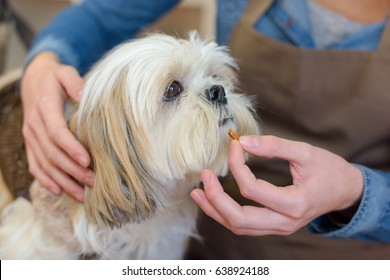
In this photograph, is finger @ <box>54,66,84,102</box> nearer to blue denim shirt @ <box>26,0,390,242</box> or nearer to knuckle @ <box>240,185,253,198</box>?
blue denim shirt @ <box>26,0,390,242</box>

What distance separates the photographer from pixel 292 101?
128 cm

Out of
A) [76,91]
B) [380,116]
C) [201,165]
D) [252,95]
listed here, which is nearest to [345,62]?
[380,116]

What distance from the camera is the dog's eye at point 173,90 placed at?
1002mm

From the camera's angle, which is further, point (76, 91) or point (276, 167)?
point (276, 167)

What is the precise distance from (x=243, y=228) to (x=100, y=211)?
0.33m

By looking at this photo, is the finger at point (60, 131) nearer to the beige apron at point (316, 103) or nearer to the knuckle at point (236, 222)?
the knuckle at point (236, 222)

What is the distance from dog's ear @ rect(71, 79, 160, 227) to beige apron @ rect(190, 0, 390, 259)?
1.56 feet

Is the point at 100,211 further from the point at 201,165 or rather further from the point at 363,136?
the point at 363,136

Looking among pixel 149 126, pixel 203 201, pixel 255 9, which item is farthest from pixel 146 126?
pixel 255 9

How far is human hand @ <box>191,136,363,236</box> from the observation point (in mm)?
839

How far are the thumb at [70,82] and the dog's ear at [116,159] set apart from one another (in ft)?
0.39

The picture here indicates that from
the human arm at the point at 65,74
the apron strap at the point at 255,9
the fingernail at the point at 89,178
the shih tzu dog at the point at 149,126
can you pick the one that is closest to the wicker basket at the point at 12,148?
the human arm at the point at 65,74

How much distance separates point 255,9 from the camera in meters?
1.37

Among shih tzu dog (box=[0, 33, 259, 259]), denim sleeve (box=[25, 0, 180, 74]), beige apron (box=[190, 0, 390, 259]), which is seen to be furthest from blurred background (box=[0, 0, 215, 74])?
shih tzu dog (box=[0, 33, 259, 259])
